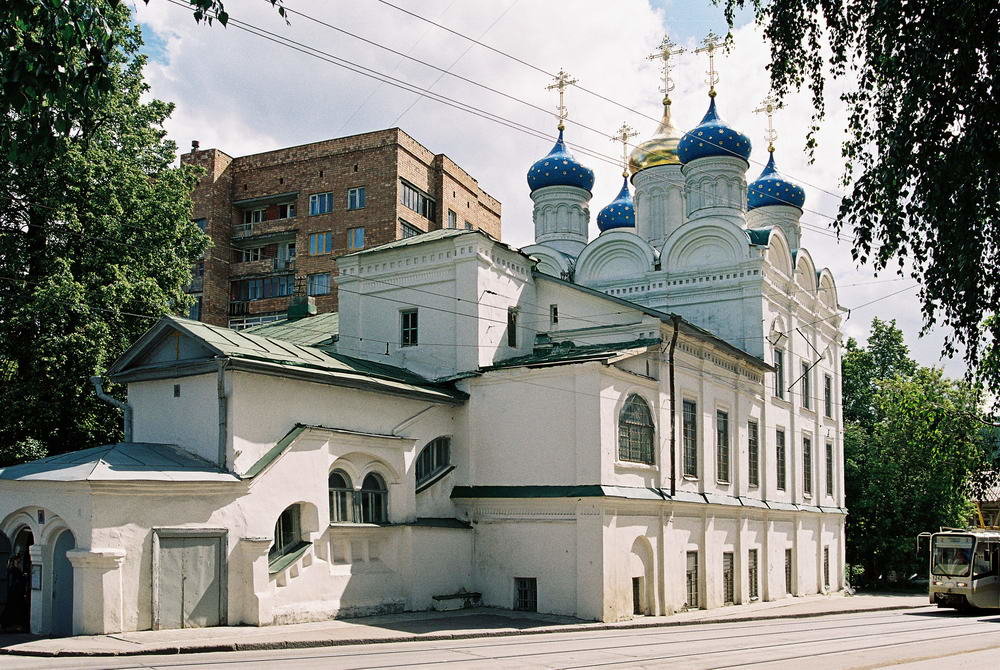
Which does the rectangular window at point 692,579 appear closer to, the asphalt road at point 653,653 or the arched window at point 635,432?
the arched window at point 635,432

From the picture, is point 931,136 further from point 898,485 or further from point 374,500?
point 898,485

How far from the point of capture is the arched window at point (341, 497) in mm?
19719

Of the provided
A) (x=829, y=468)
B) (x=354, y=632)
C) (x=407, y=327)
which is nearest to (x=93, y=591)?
(x=354, y=632)

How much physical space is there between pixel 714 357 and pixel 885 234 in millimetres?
17456

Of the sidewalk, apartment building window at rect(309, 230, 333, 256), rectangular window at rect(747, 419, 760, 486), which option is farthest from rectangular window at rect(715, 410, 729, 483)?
apartment building window at rect(309, 230, 333, 256)

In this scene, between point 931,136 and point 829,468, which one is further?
point 829,468

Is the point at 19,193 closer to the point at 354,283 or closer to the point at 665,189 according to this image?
the point at 354,283

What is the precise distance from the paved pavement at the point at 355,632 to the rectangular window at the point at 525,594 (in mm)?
508

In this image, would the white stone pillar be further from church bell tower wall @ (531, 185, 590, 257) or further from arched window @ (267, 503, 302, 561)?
church bell tower wall @ (531, 185, 590, 257)

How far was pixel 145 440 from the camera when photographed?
63.4ft

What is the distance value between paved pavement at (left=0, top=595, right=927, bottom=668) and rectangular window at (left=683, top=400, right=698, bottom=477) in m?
3.71

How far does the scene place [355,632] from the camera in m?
17.2

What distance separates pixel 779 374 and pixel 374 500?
16.5 meters

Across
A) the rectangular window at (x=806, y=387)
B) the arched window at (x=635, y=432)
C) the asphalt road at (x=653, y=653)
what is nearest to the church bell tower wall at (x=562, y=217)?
the rectangular window at (x=806, y=387)
